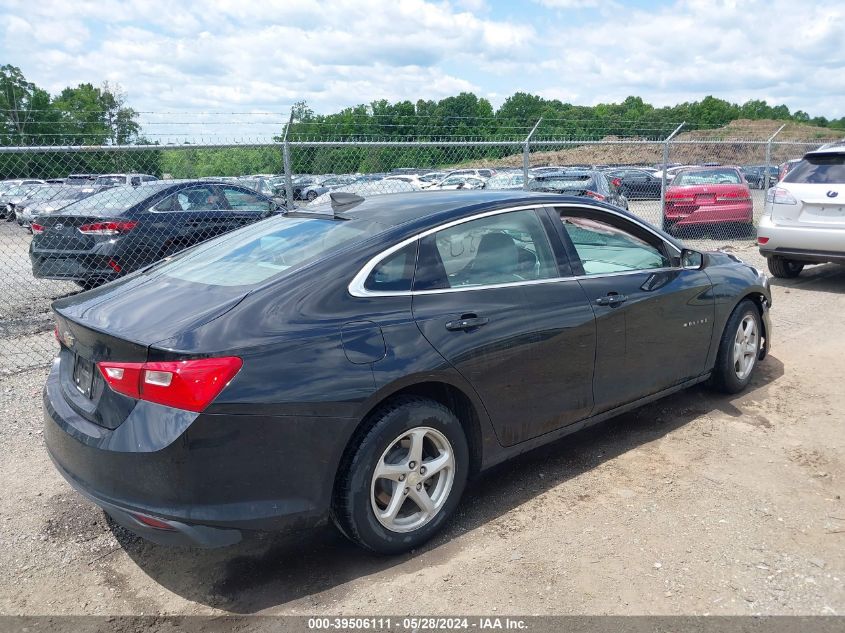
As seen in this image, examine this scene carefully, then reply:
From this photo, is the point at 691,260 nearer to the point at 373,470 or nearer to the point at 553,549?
the point at 553,549

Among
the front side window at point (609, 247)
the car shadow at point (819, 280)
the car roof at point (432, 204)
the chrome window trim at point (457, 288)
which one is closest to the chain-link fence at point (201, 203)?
the car roof at point (432, 204)

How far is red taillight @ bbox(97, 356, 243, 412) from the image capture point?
2.56 m

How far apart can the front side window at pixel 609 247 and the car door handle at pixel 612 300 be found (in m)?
0.15

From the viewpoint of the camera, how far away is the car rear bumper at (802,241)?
8.38 meters

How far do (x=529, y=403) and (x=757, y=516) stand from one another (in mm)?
1231

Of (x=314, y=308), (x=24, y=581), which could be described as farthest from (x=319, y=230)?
(x=24, y=581)

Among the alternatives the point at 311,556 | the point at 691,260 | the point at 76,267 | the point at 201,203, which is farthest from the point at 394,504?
the point at 201,203

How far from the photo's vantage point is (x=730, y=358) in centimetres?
489

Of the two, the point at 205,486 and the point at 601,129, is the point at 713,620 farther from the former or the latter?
the point at 601,129

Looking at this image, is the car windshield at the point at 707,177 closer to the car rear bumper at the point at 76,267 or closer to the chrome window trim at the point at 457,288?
the chrome window trim at the point at 457,288

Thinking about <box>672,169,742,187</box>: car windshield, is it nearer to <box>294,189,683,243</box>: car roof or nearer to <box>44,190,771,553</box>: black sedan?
<box>44,190,771,553</box>: black sedan

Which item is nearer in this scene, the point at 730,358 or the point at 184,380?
the point at 184,380

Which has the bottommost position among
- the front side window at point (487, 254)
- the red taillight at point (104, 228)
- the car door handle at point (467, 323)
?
the car door handle at point (467, 323)

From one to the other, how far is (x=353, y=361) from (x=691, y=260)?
279 centimetres
